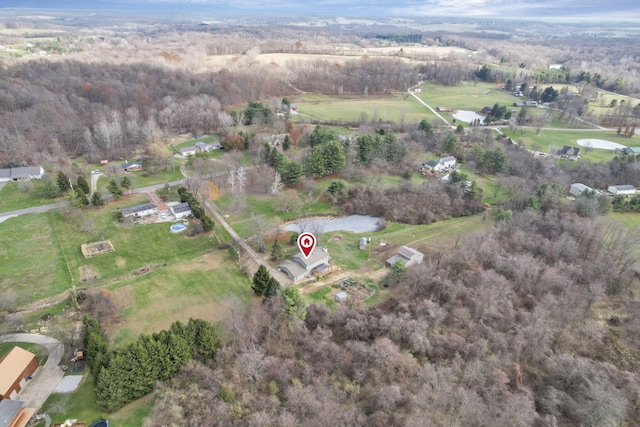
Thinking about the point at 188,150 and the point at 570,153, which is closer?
the point at 188,150

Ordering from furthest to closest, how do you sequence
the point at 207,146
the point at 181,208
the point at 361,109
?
the point at 361,109, the point at 207,146, the point at 181,208

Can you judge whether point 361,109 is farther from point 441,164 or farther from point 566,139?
point 566,139

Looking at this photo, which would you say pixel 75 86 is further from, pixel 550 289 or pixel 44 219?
pixel 550 289

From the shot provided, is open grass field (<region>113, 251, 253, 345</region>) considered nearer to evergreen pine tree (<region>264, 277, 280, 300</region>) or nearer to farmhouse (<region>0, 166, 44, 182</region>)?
evergreen pine tree (<region>264, 277, 280, 300</region>)

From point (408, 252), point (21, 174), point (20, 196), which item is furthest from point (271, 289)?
point (21, 174)

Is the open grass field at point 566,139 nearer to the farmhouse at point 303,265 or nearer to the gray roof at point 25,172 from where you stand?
the farmhouse at point 303,265

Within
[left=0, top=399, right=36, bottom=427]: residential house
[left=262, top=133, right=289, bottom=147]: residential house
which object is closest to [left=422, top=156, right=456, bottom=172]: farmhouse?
[left=262, top=133, right=289, bottom=147]: residential house
